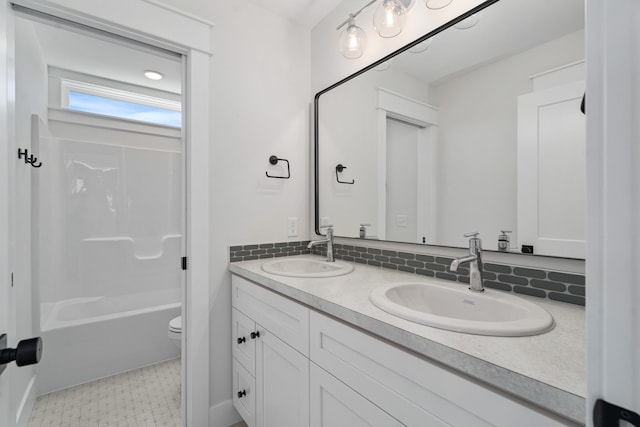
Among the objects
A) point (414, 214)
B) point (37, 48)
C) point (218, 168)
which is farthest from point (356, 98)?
point (37, 48)

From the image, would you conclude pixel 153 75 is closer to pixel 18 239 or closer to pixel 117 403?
pixel 18 239

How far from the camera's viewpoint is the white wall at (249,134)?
5.25 ft

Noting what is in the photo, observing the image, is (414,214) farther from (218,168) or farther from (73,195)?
(73,195)

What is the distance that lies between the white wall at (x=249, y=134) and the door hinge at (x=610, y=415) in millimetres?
1551

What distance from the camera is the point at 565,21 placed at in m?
0.93

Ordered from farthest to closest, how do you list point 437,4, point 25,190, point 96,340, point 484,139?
point 96,340 < point 25,190 < point 437,4 < point 484,139

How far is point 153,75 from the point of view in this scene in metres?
2.61

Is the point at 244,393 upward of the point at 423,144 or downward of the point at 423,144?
downward

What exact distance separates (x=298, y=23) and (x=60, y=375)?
9.07ft

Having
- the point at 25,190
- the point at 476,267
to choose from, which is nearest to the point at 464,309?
the point at 476,267

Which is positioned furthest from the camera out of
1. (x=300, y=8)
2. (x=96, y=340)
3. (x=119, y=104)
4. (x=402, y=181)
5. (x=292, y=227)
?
(x=119, y=104)

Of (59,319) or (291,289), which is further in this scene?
(59,319)

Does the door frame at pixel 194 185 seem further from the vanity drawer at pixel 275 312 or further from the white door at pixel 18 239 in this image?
the white door at pixel 18 239

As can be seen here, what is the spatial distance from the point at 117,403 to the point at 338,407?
1659mm
